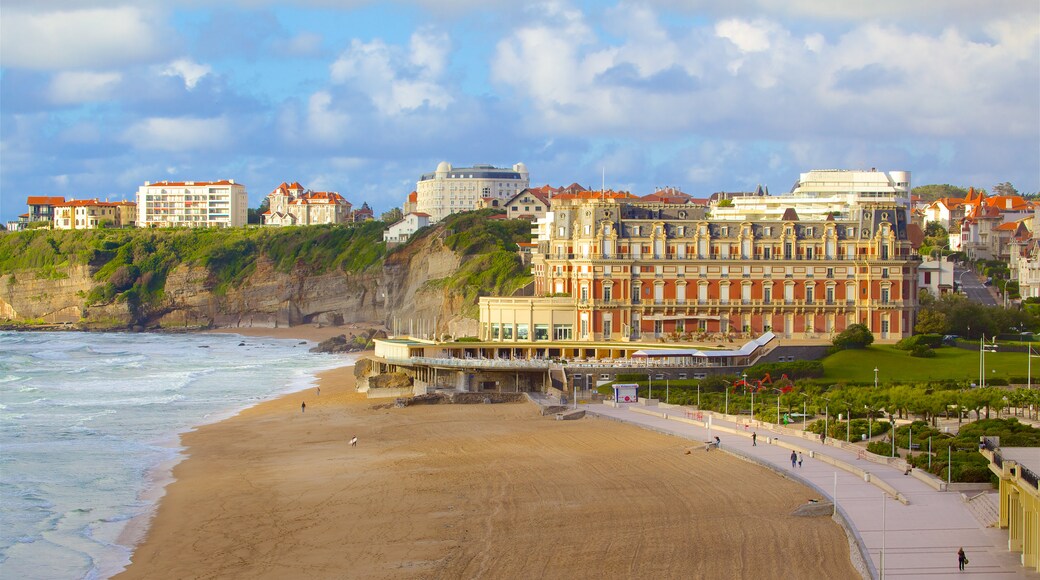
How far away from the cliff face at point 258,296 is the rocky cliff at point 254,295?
0.11 m

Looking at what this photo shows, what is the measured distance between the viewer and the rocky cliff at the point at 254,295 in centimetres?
12912

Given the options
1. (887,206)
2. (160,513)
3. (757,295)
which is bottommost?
(160,513)

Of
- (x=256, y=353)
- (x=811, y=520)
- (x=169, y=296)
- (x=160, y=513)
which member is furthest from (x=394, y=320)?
(x=811, y=520)

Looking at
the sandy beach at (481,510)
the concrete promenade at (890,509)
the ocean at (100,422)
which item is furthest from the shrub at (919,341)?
the ocean at (100,422)

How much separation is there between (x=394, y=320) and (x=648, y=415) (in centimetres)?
6445

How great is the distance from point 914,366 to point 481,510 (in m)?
36.4

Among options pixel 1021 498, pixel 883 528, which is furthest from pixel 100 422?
pixel 1021 498

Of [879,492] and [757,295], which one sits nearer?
[879,492]

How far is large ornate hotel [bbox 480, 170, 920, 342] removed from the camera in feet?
263

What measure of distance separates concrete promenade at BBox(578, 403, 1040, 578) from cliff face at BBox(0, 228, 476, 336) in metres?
71.4

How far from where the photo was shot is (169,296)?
157 meters

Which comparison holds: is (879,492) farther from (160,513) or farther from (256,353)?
(256,353)

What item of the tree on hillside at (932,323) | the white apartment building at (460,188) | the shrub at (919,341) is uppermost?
the white apartment building at (460,188)

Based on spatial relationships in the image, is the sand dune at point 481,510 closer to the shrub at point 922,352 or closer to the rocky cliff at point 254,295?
the shrub at point 922,352
